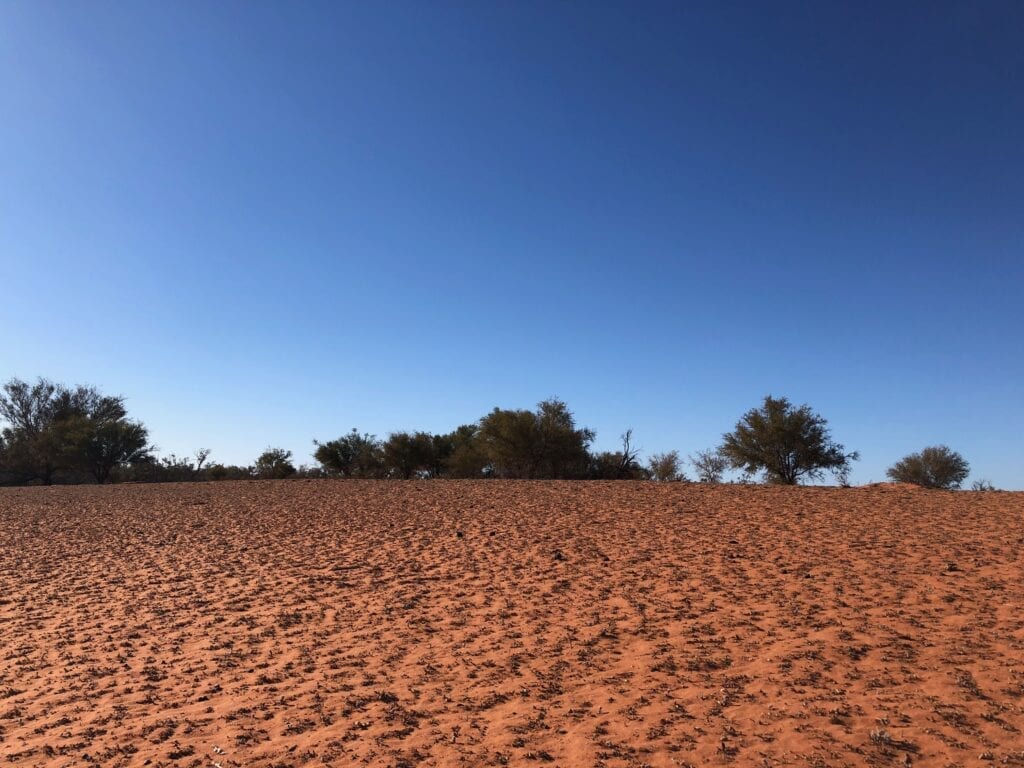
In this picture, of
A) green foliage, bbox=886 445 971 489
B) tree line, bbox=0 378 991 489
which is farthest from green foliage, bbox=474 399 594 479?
green foliage, bbox=886 445 971 489

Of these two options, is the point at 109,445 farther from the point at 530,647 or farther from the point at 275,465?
the point at 530,647

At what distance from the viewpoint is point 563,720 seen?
17.5 ft

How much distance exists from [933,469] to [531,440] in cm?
2913

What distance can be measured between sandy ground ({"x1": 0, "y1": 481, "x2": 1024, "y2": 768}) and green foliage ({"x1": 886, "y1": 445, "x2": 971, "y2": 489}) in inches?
1362

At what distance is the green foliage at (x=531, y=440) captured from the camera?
1614 inches

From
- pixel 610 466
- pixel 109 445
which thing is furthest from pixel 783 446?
pixel 109 445

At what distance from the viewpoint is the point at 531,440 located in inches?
1619

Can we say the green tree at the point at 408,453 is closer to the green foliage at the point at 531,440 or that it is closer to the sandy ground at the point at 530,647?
the green foliage at the point at 531,440

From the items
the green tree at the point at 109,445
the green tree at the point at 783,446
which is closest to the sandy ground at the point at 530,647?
the green tree at the point at 783,446

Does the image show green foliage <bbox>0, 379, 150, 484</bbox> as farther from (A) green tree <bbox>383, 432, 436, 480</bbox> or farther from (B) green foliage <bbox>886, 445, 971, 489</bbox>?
(B) green foliage <bbox>886, 445, 971, 489</bbox>

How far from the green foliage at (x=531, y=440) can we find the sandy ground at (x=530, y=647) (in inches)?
973

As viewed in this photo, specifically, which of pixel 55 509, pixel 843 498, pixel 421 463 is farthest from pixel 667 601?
pixel 421 463

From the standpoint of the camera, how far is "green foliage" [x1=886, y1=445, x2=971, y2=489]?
45250mm

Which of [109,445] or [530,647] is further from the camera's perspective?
[109,445]
